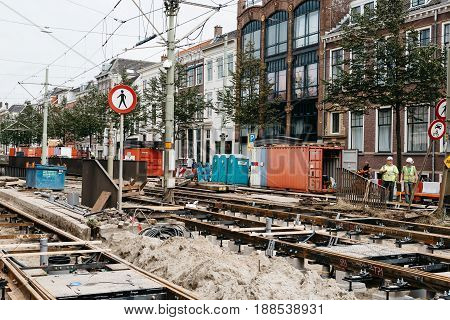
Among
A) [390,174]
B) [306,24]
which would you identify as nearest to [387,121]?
[306,24]

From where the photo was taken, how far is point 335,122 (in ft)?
120

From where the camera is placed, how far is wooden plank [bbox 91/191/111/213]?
13160 millimetres

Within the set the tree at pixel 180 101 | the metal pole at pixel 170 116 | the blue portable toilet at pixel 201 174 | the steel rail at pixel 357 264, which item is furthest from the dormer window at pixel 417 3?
the steel rail at pixel 357 264

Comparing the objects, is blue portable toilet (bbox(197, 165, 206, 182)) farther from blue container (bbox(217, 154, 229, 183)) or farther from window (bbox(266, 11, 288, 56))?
window (bbox(266, 11, 288, 56))

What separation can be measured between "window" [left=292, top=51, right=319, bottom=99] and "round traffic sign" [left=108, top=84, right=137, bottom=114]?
28.2 meters

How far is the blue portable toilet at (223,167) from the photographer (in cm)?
3369

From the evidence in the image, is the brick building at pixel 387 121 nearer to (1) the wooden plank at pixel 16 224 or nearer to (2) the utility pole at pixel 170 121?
(2) the utility pole at pixel 170 121

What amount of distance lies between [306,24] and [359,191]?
2521 centimetres

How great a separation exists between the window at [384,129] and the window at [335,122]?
415 cm

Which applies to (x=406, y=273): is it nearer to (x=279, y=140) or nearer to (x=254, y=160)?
(x=254, y=160)

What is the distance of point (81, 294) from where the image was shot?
561 cm

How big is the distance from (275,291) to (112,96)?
7.21 meters

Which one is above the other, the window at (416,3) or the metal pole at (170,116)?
the window at (416,3)
